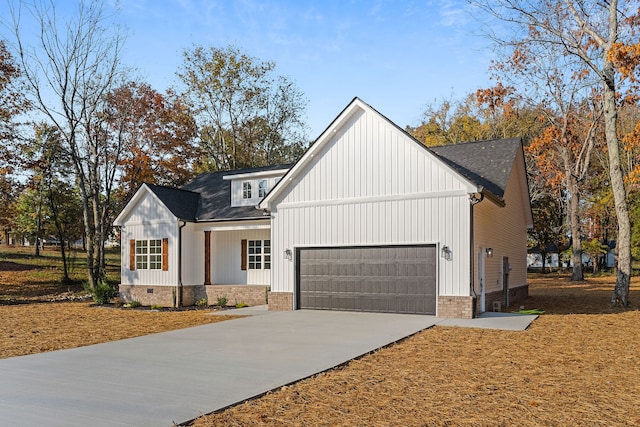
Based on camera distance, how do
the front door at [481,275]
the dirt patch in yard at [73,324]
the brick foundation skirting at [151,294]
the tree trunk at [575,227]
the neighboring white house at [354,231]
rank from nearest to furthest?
the dirt patch in yard at [73,324] → the neighboring white house at [354,231] → the front door at [481,275] → the brick foundation skirting at [151,294] → the tree trunk at [575,227]

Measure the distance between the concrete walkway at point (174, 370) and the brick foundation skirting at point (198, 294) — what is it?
19.6ft

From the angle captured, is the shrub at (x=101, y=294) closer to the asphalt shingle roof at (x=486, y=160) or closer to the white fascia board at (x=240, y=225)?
the white fascia board at (x=240, y=225)

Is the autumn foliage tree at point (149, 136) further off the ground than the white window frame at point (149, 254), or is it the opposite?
the autumn foliage tree at point (149, 136)

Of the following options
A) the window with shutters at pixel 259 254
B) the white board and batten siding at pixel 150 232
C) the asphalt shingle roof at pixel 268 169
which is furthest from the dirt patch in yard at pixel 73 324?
the asphalt shingle roof at pixel 268 169

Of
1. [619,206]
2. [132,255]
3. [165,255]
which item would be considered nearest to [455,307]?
[619,206]

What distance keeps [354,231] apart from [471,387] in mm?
8919

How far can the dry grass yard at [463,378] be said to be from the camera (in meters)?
5.51

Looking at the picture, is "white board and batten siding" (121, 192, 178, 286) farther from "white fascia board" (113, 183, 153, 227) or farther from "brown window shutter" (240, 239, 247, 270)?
"brown window shutter" (240, 239, 247, 270)

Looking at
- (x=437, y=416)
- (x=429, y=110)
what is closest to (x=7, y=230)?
(x=429, y=110)

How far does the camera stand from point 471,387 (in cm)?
674

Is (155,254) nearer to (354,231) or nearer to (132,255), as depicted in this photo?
(132,255)

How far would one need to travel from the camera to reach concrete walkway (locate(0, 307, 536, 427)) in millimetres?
5641

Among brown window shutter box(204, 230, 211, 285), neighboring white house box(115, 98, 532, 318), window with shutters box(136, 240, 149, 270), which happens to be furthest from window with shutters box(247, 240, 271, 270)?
window with shutters box(136, 240, 149, 270)

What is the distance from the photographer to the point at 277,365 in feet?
26.4
